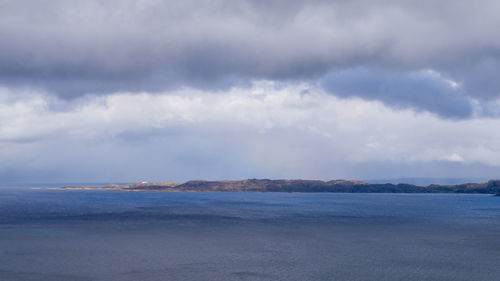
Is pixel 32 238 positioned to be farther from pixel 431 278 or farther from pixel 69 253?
pixel 431 278

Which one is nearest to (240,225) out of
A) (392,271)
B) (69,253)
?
(69,253)

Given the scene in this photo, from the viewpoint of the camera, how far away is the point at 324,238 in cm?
6944

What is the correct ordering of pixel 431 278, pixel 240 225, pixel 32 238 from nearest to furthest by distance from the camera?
pixel 431 278 < pixel 32 238 < pixel 240 225

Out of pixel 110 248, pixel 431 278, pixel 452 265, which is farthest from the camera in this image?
pixel 110 248

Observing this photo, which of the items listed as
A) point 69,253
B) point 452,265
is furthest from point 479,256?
point 69,253

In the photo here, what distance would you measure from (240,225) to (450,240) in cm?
3917

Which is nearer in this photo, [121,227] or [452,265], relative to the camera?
[452,265]

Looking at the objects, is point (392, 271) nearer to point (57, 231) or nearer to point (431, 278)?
point (431, 278)

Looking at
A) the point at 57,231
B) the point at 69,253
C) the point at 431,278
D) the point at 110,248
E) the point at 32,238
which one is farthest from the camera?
the point at 57,231

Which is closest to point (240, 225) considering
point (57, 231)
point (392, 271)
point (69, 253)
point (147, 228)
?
point (147, 228)

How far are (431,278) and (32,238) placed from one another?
187 feet

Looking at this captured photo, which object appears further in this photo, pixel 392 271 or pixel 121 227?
pixel 121 227

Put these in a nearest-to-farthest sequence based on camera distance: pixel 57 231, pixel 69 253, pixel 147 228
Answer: pixel 69 253 → pixel 57 231 → pixel 147 228

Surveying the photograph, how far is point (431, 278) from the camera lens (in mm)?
43406
